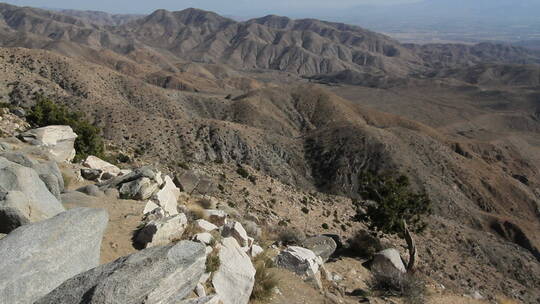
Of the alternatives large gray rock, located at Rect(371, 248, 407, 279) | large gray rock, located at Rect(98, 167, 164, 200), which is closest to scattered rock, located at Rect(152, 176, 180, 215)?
large gray rock, located at Rect(98, 167, 164, 200)

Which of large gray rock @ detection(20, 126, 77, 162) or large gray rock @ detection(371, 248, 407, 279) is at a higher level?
large gray rock @ detection(20, 126, 77, 162)

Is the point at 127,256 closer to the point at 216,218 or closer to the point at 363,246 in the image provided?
the point at 216,218

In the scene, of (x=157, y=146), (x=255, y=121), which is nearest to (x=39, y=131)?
(x=157, y=146)

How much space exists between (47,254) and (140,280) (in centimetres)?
204

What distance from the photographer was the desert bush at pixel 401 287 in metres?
15.2

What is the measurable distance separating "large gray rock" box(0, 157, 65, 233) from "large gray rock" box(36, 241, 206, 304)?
352 centimetres

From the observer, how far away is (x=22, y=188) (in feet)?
36.5

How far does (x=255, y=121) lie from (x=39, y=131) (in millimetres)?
69821

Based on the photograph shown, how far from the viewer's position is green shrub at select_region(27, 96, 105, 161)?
29062mm

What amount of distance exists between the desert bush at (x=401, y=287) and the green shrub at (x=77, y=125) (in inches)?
807

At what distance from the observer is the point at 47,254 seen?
26.1 feet

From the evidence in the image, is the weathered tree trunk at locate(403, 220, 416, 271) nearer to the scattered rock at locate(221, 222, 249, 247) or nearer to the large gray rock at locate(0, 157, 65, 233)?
the scattered rock at locate(221, 222, 249, 247)

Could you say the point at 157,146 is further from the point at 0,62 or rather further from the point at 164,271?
the point at 164,271

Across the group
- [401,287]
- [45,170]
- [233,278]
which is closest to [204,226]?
[233,278]
